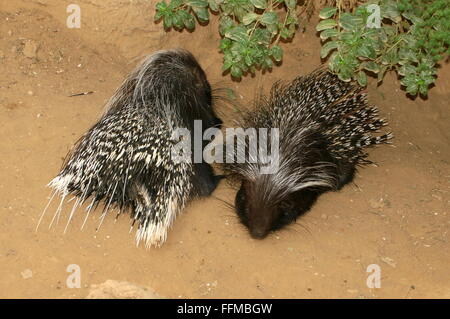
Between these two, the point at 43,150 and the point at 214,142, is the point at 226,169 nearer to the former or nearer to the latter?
the point at 214,142

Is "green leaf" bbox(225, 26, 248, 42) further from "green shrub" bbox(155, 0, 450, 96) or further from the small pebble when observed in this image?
the small pebble

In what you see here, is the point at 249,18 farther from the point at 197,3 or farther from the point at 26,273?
the point at 26,273

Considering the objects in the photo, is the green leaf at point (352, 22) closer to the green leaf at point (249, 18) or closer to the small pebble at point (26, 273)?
the green leaf at point (249, 18)

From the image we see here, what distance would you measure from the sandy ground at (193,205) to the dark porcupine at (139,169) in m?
0.10

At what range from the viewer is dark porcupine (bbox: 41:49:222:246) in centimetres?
230

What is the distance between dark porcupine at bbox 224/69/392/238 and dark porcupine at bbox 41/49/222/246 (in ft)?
0.90

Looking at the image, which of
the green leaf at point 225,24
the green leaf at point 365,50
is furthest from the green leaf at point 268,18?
the green leaf at point 365,50

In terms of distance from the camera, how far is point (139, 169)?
7.61 ft

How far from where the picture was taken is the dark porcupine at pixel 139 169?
7.54ft

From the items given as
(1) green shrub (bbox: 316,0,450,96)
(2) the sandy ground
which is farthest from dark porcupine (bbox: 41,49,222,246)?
(1) green shrub (bbox: 316,0,450,96)

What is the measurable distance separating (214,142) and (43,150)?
2.68 feet

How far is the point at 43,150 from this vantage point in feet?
8.58

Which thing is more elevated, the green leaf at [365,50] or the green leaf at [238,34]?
the green leaf at [238,34]

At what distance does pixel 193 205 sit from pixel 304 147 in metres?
0.56
